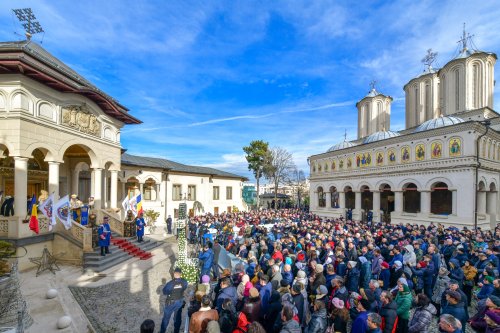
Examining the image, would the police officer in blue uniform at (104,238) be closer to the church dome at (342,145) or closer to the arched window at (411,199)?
the arched window at (411,199)

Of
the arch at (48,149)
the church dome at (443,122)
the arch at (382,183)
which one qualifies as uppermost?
the church dome at (443,122)

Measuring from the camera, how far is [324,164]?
36.0 meters

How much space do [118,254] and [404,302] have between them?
519 inches

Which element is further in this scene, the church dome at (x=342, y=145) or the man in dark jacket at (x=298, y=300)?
the church dome at (x=342, y=145)

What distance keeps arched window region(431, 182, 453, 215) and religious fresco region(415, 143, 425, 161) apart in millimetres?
2618

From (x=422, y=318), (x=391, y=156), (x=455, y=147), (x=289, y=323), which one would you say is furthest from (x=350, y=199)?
(x=289, y=323)

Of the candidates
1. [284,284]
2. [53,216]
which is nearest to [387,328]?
[284,284]

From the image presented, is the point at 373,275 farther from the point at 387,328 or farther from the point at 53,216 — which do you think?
the point at 53,216

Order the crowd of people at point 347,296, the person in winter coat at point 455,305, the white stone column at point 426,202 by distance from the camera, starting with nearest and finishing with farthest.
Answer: the crowd of people at point 347,296 < the person in winter coat at point 455,305 < the white stone column at point 426,202

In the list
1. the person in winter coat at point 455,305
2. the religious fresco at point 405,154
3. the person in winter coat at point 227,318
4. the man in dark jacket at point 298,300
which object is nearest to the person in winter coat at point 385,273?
the person in winter coat at point 455,305

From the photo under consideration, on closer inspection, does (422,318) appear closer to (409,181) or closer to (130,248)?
(130,248)

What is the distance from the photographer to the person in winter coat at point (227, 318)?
17.2ft

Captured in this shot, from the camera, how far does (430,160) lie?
22.5 metres

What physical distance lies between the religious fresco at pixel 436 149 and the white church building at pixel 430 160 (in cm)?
7
